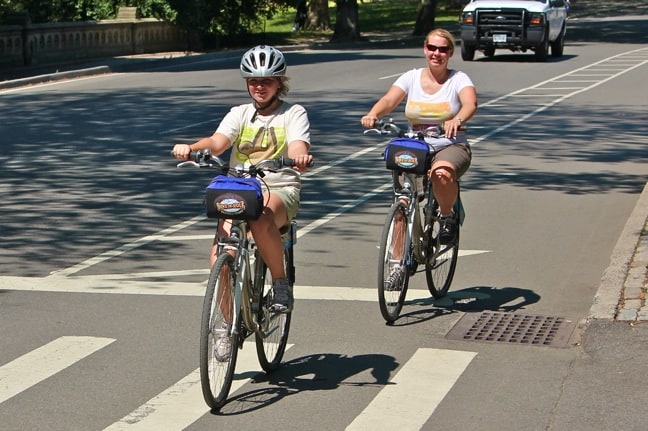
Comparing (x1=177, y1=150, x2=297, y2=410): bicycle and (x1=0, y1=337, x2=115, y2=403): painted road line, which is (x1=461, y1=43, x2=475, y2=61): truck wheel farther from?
(x1=177, y1=150, x2=297, y2=410): bicycle

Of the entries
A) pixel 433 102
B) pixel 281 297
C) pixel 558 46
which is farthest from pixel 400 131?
pixel 558 46

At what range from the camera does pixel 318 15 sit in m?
56.8

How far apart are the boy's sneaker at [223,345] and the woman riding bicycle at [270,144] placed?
0.42 m

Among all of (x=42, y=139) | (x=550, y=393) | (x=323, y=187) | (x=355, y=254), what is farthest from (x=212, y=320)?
(x=42, y=139)

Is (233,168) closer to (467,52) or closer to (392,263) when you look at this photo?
(392,263)

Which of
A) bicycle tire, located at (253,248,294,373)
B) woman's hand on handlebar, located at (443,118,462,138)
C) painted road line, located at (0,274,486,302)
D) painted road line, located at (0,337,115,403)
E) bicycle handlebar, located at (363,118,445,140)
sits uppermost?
woman's hand on handlebar, located at (443,118,462,138)

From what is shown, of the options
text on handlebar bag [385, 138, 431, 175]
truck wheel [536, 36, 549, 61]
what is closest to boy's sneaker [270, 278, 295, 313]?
text on handlebar bag [385, 138, 431, 175]

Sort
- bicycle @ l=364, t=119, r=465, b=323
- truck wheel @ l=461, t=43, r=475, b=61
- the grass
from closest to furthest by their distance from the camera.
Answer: bicycle @ l=364, t=119, r=465, b=323 → truck wheel @ l=461, t=43, r=475, b=61 → the grass

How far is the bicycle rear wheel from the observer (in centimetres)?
607

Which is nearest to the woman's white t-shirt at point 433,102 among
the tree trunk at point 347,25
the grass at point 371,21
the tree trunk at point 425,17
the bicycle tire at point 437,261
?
the bicycle tire at point 437,261

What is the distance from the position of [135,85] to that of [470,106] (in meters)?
19.3

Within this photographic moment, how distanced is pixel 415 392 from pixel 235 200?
1.42 metres

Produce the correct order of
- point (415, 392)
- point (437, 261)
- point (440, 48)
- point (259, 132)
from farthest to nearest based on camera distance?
point (437, 261) → point (440, 48) → point (259, 132) → point (415, 392)

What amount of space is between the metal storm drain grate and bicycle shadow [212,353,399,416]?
80cm
